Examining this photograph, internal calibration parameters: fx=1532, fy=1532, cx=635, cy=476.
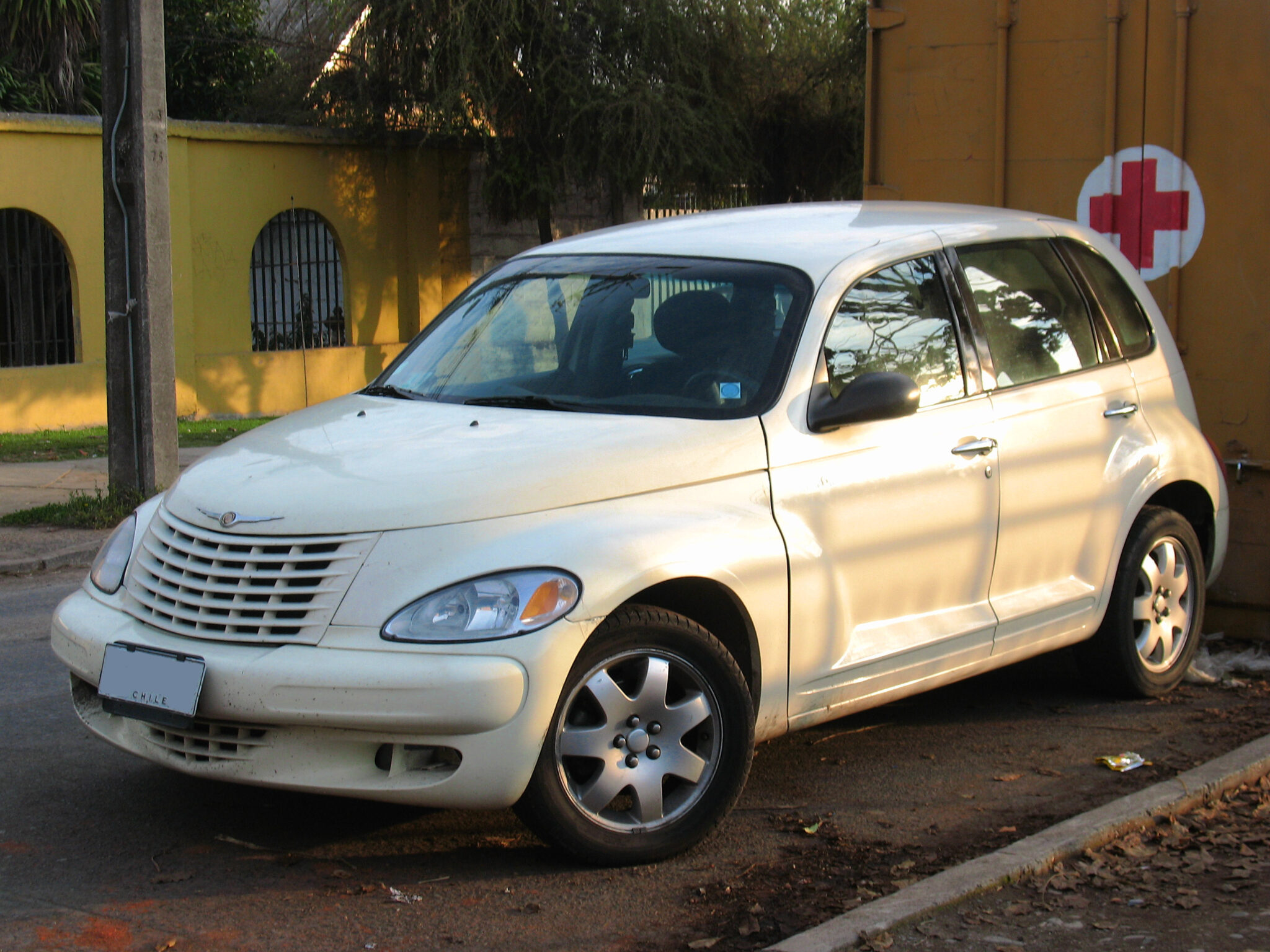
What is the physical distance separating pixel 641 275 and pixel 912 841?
2056 millimetres

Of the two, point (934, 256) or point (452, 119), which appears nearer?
point (934, 256)

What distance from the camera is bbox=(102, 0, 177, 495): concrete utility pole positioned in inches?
392

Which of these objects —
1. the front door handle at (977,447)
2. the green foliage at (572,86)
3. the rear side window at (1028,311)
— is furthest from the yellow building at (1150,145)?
the green foliage at (572,86)

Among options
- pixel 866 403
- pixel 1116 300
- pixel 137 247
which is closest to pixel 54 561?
pixel 137 247

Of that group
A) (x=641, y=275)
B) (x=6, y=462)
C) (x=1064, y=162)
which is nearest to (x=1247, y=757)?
(x=641, y=275)

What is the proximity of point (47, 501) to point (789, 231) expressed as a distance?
293 inches

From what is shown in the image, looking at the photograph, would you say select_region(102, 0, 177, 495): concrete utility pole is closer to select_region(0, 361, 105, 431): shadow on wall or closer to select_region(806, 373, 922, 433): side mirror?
select_region(0, 361, 105, 431): shadow on wall

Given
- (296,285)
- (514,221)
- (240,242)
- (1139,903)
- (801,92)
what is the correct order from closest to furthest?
(1139,903) → (240,242) → (296,285) → (514,221) → (801,92)

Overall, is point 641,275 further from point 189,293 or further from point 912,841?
point 189,293

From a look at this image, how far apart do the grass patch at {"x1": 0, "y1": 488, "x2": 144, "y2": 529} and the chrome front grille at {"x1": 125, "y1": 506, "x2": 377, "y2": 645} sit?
19.8ft

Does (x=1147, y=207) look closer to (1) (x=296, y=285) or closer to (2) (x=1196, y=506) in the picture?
(2) (x=1196, y=506)

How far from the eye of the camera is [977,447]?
16.7 feet

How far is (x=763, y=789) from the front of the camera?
Result: 496cm

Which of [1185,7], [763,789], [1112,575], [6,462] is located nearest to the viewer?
[763,789]
